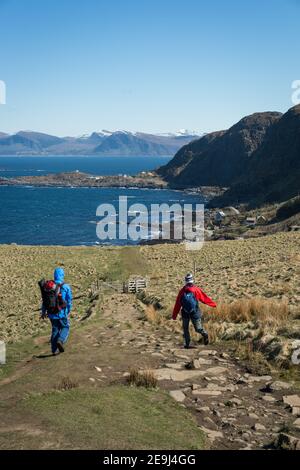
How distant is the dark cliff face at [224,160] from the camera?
583 ft

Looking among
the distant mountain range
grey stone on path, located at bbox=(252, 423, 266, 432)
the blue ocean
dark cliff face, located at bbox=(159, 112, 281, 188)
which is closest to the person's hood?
grey stone on path, located at bbox=(252, 423, 266, 432)

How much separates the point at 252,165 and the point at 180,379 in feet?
485

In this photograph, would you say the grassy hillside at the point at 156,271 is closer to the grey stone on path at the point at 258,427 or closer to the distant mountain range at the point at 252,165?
the grey stone on path at the point at 258,427

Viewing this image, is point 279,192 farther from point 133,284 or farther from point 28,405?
point 28,405

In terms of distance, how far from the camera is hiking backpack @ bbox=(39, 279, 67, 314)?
1051 centimetres

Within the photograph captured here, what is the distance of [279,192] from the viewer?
10306 centimetres

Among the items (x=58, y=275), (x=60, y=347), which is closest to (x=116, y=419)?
(x=58, y=275)

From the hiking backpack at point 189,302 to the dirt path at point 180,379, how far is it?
2.95ft

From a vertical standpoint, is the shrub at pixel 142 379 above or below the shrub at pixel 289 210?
below

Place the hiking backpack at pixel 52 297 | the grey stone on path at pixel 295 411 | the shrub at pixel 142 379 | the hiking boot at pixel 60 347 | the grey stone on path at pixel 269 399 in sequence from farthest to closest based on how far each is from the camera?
the hiking boot at pixel 60 347
the hiking backpack at pixel 52 297
the shrub at pixel 142 379
the grey stone on path at pixel 269 399
the grey stone on path at pixel 295 411

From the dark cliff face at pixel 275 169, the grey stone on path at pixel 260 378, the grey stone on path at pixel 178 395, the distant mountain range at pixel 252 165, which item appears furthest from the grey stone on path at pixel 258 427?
the distant mountain range at pixel 252 165

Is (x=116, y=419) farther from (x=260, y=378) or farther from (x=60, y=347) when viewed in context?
(x=60, y=347)
